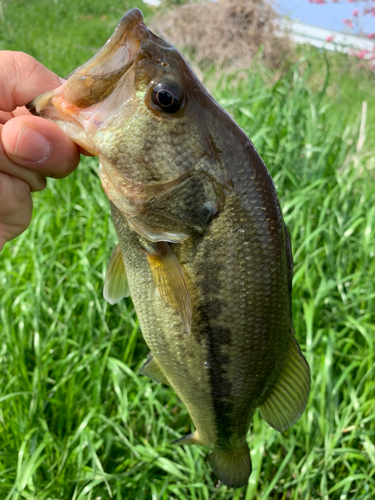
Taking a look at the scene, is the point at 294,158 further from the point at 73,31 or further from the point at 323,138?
the point at 73,31

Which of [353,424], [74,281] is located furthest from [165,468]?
[74,281]

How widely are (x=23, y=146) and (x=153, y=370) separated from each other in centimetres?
88

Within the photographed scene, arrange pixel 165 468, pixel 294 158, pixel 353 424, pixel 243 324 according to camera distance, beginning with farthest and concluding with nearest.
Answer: pixel 294 158 < pixel 353 424 < pixel 165 468 < pixel 243 324

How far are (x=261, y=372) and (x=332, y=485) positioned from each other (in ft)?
4.77

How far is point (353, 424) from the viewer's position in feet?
7.88

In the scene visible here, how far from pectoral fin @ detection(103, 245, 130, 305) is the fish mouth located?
1.46 ft

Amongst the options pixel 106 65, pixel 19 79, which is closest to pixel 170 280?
pixel 106 65

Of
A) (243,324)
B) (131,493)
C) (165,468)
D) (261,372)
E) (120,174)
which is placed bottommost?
(131,493)

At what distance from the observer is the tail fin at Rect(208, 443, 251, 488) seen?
4.98ft

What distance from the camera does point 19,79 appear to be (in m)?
1.29

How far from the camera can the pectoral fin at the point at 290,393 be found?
137 cm

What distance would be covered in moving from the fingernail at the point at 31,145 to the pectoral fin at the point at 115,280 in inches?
14.8

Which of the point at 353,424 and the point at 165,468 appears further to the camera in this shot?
the point at 353,424

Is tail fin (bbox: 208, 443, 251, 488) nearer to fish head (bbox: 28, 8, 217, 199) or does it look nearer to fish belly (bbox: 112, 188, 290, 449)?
fish belly (bbox: 112, 188, 290, 449)
